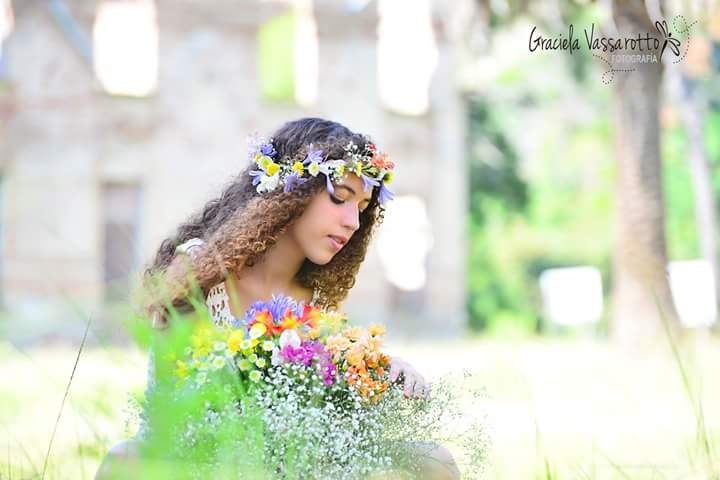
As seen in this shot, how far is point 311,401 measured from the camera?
252 cm

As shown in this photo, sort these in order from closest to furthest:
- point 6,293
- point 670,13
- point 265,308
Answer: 1. point 265,308
2. point 670,13
3. point 6,293

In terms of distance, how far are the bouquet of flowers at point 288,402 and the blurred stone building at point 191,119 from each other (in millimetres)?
15079

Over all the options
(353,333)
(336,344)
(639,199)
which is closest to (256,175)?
(353,333)

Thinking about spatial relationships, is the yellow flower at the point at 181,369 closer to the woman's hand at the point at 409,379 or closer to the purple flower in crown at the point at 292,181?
the woman's hand at the point at 409,379

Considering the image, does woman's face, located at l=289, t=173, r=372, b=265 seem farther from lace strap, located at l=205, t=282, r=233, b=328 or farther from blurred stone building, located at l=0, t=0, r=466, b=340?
blurred stone building, located at l=0, t=0, r=466, b=340

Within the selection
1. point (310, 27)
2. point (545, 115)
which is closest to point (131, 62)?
point (310, 27)

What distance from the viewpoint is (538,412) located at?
8.17 metres

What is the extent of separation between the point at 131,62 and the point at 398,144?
14.9 feet

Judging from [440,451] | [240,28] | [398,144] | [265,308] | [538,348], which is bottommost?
[538,348]

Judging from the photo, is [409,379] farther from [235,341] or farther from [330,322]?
[235,341]

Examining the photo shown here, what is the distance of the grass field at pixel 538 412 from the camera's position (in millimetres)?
2611

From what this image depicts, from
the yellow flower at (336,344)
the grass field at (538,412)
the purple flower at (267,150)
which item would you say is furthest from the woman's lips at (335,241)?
the yellow flower at (336,344)

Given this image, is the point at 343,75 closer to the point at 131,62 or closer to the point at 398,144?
the point at 398,144

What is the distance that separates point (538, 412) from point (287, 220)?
515cm
